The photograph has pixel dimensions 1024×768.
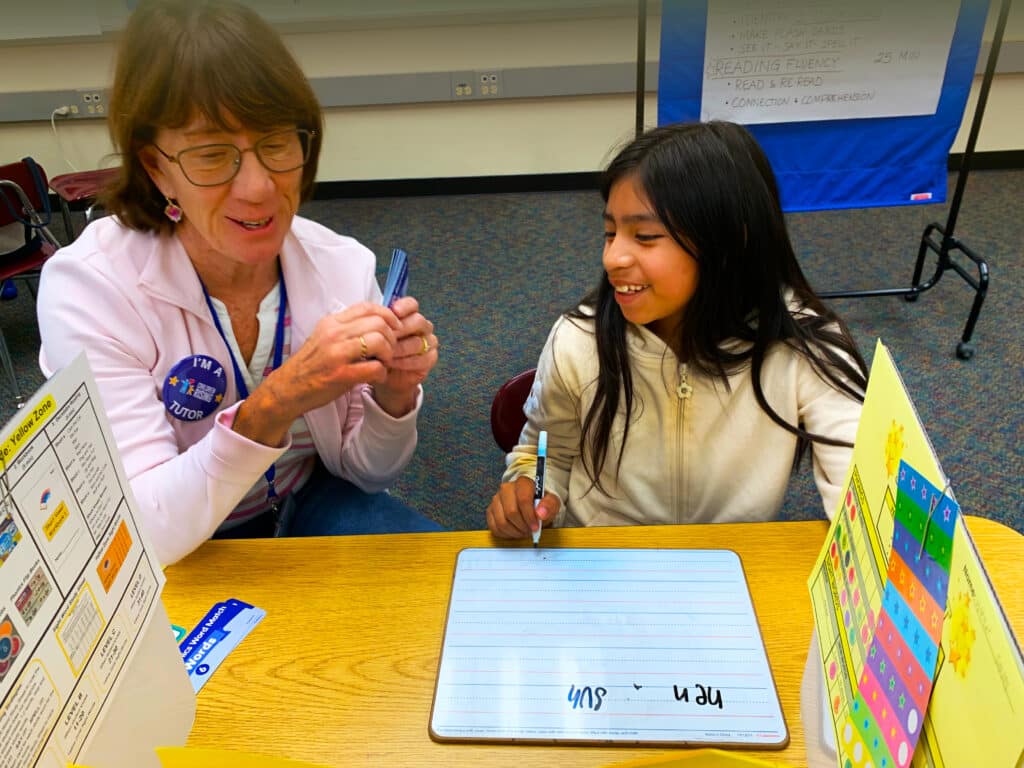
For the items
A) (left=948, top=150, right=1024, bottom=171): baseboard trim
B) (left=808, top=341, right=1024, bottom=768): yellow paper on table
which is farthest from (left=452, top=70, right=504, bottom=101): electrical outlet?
(left=808, top=341, right=1024, bottom=768): yellow paper on table

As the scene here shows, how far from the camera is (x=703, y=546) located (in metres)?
0.90

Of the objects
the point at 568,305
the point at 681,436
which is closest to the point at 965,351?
the point at 568,305

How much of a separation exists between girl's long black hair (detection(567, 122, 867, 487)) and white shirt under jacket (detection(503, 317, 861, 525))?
2 cm

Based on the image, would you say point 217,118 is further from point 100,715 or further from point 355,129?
point 355,129

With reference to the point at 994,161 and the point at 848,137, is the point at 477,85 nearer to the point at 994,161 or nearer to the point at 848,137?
the point at 848,137

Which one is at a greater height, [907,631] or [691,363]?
[907,631]

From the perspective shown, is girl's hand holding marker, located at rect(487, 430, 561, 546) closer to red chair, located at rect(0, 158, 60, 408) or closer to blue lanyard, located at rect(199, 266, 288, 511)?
blue lanyard, located at rect(199, 266, 288, 511)

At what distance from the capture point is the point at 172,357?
1.07m

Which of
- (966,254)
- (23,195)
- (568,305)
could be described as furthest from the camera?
(568,305)

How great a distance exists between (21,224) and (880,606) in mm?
3005

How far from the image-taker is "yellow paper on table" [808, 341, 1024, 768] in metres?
0.34

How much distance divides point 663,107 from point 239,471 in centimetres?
188

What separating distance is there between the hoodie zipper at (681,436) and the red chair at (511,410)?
10.3 inches

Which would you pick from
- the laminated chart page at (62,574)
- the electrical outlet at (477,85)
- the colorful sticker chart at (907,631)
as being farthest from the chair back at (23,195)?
the colorful sticker chart at (907,631)
